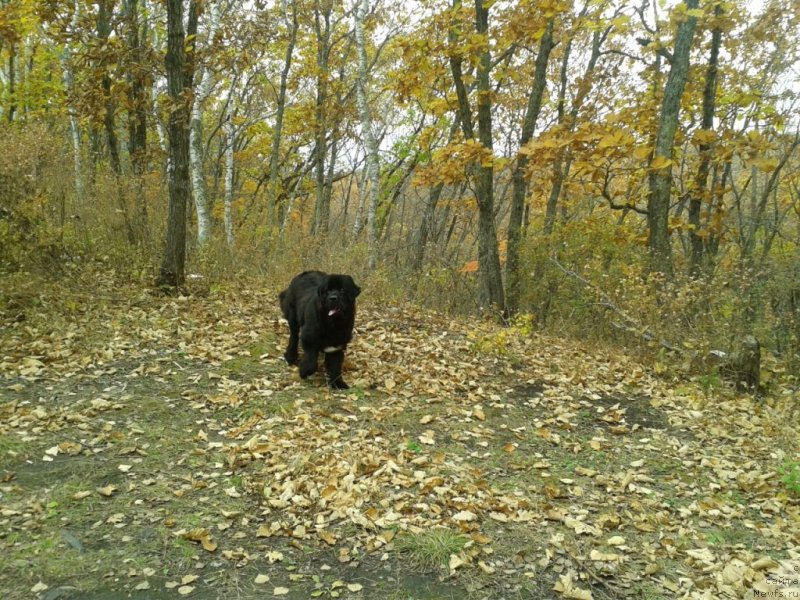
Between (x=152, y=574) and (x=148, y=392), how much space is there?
10.1 feet

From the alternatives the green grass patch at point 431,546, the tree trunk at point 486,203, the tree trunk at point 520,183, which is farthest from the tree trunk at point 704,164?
the green grass patch at point 431,546

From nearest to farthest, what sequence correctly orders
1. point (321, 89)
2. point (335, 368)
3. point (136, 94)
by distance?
point (335, 368), point (136, 94), point (321, 89)

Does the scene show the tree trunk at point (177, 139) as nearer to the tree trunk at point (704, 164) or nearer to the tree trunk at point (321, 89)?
the tree trunk at point (321, 89)

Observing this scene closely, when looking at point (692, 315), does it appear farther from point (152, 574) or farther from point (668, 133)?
point (152, 574)

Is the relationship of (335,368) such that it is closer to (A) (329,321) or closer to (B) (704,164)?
(A) (329,321)

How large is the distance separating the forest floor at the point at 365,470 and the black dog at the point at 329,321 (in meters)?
0.30

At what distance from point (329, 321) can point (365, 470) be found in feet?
6.42

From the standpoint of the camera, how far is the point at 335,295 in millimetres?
6164

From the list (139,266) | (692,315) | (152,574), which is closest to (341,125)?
(139,266)

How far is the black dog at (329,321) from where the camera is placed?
6.24 meters

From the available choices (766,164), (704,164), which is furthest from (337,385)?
(704,164)

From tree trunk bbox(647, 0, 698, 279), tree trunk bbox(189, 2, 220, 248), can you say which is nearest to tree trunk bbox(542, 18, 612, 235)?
tree trunk bbox(647, 0, 698, 279)

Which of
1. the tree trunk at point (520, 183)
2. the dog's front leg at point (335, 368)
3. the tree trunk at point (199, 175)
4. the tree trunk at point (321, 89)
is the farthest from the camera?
the tree trunk at point (321, 89)

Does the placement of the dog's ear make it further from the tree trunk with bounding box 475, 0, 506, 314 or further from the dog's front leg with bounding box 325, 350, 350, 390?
the tree trunk with bounding box 475, 0, 506, 314
